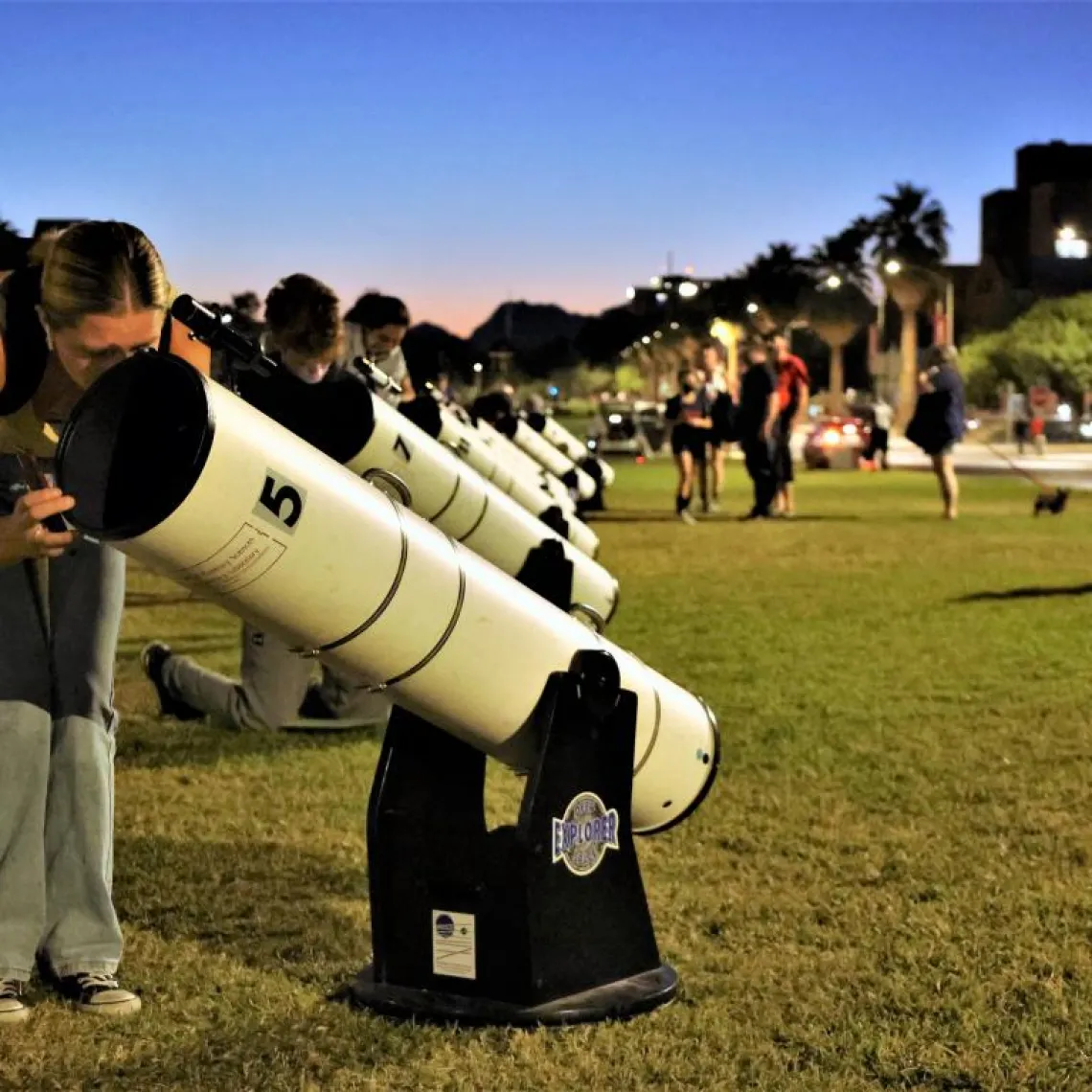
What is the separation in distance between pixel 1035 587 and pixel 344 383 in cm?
911

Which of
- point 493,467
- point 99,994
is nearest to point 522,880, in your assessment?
point 99,994

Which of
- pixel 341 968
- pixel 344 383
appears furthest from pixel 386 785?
pixel 344 383

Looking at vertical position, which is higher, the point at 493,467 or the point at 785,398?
the point at 785,398

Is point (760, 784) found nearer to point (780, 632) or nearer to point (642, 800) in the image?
point (642, 800)

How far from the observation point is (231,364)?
444 cm

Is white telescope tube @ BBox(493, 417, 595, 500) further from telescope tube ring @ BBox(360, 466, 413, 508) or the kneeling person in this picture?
telescope tube ring @ BBox(360, 466, 413, 508)

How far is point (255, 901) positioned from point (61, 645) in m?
1.29

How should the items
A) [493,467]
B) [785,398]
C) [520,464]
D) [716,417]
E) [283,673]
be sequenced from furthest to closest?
[716,417]
[785,398]
[520,464]
[493,467]
[283,673]

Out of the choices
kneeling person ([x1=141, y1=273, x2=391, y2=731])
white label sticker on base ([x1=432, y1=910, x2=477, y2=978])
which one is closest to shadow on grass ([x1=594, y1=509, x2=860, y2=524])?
kneeling person ([x1=141, y1=273, x2=391, y2=731])

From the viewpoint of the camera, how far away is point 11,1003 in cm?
434

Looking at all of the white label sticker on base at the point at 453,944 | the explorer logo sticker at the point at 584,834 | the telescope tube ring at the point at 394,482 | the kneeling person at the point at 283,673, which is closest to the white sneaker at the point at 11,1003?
the white label sticker on base at the point at 453,944

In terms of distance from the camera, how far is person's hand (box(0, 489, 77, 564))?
3748mm

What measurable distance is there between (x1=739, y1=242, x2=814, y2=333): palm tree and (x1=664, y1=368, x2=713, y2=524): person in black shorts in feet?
291

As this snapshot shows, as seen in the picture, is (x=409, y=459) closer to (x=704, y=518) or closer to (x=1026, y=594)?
(x=1026, y=594)
